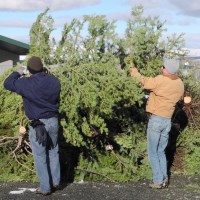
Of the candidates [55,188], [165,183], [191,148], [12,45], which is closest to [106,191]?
[55,188]

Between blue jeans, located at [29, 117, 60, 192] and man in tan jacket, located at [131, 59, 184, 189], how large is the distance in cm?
139

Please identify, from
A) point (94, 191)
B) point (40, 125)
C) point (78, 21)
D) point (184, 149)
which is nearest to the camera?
point (40, 125)

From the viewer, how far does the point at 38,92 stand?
6.30 meters

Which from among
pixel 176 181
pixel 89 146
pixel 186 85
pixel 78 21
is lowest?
pixel 176 181

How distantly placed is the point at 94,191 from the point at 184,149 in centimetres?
212

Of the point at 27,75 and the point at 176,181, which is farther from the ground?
the point at 27,75

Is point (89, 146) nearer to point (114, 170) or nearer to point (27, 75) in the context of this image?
point (114, 170)

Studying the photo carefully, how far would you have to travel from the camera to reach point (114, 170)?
24.4ft

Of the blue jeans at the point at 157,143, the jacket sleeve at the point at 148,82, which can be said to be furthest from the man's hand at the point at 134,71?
the blue jeans at the point at 157,143

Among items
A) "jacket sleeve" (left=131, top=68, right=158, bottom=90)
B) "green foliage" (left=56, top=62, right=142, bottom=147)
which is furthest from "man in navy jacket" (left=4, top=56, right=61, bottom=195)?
"jacket sleeve" (left=131, top=68, right=158, bottom=90)

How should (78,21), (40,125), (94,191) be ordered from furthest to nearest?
(78,21)
(94,191)
(40,125)

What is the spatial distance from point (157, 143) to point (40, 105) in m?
1.81

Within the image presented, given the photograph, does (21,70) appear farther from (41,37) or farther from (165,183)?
(165,183)

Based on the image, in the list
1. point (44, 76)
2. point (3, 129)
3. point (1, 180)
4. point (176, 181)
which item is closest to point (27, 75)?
point (44, 76)
